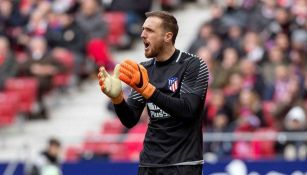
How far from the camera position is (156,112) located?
7.39 m

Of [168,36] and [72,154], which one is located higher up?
→ [168,36]

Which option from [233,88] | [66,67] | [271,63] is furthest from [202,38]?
[66,67]

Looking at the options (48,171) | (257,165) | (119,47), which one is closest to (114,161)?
(48,171)

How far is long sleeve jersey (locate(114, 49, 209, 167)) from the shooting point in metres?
7.28

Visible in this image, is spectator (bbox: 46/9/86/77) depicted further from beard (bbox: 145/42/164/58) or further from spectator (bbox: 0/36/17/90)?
beard (bbox: 145/42/164/58)

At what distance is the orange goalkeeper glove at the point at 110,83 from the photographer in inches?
277

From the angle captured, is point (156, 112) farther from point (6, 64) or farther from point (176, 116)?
point (6, 64)

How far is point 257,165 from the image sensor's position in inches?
517

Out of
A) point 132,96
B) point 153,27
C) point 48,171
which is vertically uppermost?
point 153,27

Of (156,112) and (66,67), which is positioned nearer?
(156,112)

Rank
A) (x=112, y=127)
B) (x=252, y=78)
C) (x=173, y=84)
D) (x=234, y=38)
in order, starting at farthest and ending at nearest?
(x=234, y=38) → (x=112, y=127) → (x=252, y=78) → (x=173, y=84)

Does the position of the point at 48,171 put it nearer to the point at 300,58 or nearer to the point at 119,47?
the point at 300,58

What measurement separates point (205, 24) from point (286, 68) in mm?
2779

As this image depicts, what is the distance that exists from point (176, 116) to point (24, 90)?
34.2ft
